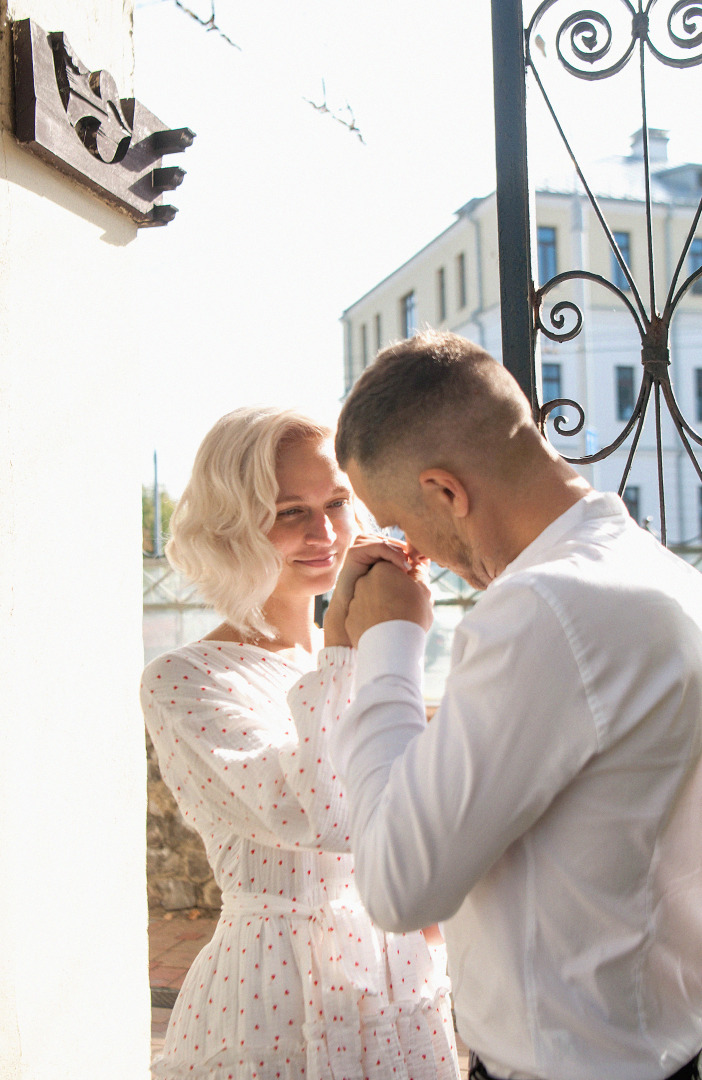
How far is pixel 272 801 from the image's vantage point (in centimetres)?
149

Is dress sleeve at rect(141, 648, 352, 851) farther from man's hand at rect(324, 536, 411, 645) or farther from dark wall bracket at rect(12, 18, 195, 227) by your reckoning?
dark wall bracket at rect(12, 18, 195, 227)

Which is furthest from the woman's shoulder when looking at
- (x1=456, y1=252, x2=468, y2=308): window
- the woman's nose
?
Answer: (x1=456, y1=252, x2=468, y2=308): window

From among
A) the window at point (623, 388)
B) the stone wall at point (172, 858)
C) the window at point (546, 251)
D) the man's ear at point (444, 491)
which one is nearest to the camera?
the man's ear at point (444, 491)

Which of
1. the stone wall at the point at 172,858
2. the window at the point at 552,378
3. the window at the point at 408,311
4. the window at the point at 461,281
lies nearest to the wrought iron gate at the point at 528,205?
the stone wall at the point at 172,858

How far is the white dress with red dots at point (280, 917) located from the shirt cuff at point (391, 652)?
234 mm

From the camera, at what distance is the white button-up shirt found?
102cm

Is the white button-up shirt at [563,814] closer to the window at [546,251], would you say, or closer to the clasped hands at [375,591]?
the clasped hands at [375,591]

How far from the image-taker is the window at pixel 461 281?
30078 millimetres

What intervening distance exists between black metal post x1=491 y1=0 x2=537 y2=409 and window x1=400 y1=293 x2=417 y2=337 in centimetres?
3166

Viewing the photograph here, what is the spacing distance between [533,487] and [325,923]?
32.6 inches

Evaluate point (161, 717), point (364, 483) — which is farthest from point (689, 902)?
point (161, 717)

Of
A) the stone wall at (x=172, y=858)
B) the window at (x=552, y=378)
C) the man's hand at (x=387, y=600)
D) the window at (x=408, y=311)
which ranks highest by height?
the window at (x=408, y=311)

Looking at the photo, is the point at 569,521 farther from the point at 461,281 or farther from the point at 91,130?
the point at 461,281

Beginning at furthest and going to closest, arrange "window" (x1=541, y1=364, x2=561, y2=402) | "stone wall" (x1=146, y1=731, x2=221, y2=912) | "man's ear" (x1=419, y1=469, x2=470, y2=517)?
1. "window" (x1=541, y1=364, x2=561, y2=402)
2. "stone wall" (x1=146, y1=731, x2=221, y2=912)
3. "man's ear" (x1=419, y1=469, x2=470, y2=517)
